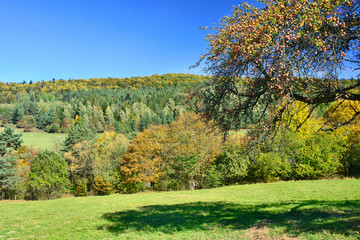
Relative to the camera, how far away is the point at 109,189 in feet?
136

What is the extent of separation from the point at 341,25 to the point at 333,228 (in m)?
5.89

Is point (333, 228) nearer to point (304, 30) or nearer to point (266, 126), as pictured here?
point (266, 126)

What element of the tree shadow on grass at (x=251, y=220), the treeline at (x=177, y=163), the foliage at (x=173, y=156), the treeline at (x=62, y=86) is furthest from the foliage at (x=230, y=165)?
the treeline at (x=62, y=86)

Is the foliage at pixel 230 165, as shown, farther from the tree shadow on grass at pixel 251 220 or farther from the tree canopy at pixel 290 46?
the tree canopy at pixel 290 46

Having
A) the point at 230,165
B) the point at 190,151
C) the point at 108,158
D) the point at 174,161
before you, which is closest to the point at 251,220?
the point at 190,151

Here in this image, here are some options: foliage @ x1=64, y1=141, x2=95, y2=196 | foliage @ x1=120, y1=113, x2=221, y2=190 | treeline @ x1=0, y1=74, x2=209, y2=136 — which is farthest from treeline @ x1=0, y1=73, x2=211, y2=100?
foliage @ x1=120, y1=113, x2=221, y2=190

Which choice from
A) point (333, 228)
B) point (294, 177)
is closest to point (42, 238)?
point (333, 228)

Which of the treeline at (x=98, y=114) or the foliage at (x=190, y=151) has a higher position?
the treeline at (x=98, y=114)

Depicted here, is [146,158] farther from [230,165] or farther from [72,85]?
[72,85]

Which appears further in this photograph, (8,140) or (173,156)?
(173,156)

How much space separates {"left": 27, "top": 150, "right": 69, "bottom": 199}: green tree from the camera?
4250 centimetres

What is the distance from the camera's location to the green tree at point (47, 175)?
42.5 m

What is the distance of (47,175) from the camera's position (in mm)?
43156

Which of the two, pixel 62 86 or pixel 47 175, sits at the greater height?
pixel 62 86
